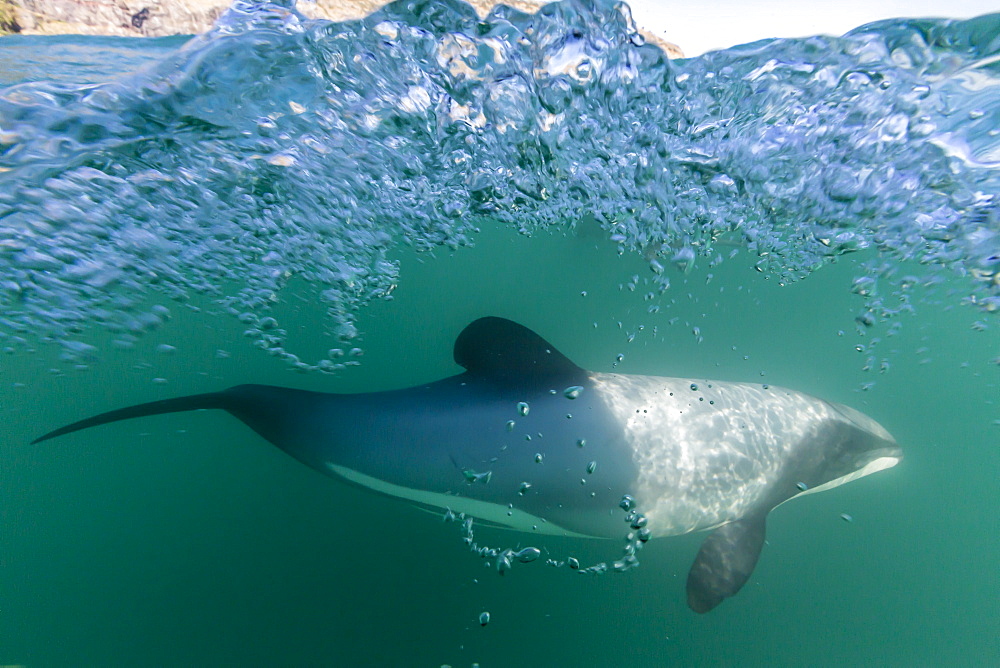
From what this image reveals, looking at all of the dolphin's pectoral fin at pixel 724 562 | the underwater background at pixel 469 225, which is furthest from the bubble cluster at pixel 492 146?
the dolphin's pectoral fin at pixel 724 562

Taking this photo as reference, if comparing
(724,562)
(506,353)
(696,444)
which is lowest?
(724,562)

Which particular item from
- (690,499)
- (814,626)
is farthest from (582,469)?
(814,626)

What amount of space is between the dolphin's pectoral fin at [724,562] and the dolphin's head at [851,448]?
1634 mm

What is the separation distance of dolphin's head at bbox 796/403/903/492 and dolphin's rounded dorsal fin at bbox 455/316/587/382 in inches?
180

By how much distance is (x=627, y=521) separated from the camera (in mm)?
5672

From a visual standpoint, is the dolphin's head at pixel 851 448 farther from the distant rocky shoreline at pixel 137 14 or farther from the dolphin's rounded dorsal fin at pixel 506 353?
the distant rocky shoreline at pixel 137 14

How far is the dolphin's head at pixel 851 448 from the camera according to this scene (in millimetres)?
6980

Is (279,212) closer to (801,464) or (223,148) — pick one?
(223,148)

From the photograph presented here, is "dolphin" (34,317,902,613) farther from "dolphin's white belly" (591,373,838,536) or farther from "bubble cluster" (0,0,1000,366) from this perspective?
"bubble cluster" (0,0,1000,366)

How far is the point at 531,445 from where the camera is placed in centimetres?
531

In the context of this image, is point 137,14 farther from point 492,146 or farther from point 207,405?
point 207,405

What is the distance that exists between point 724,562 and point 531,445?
3054mm

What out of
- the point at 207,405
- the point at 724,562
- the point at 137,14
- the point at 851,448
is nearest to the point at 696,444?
the point at 724,562

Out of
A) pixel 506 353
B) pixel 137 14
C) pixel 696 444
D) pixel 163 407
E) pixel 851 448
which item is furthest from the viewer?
pixel 851 448
